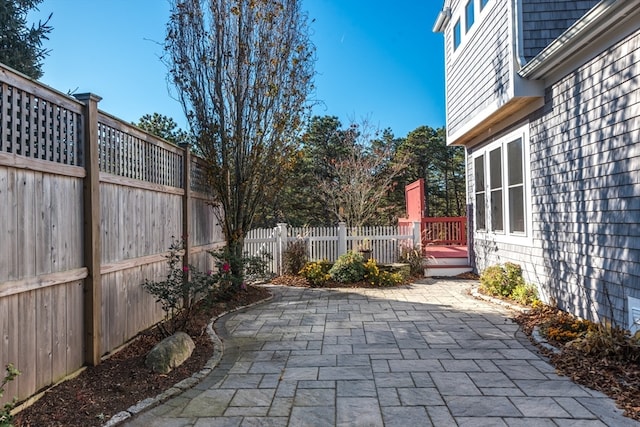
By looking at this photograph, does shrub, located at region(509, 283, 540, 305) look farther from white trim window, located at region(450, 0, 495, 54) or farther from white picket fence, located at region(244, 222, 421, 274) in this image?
white trim window, located at region(450, 0, 495, 54)

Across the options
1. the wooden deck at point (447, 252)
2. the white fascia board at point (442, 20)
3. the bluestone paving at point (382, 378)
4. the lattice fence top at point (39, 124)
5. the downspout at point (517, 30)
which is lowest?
the bluestone paving at point (382, 378)

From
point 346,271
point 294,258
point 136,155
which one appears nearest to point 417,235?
point 346,271

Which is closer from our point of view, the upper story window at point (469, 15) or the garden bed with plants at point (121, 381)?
the garden bed with plants at point (121, 381)

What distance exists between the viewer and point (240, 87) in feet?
21.0

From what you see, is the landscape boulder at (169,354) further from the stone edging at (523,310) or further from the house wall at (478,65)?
the house wall at (478,65)

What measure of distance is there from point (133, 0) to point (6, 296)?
21.1 feet

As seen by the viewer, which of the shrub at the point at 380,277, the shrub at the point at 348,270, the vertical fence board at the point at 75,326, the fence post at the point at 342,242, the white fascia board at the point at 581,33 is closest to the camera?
the vertical fence board at the point at 75,326

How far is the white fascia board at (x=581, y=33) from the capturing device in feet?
11.6

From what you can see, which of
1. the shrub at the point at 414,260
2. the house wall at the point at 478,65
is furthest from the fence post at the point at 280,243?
the house wall at the point at 478,65

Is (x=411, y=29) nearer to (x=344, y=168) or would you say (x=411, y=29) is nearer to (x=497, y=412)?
(x=344, y=168)

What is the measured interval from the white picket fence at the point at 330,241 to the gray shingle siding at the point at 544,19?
4.35 metres

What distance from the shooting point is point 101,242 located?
345 cm

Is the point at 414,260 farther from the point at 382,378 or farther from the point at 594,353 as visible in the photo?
the point at 382,378

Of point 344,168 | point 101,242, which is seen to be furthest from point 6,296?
point 344,168
